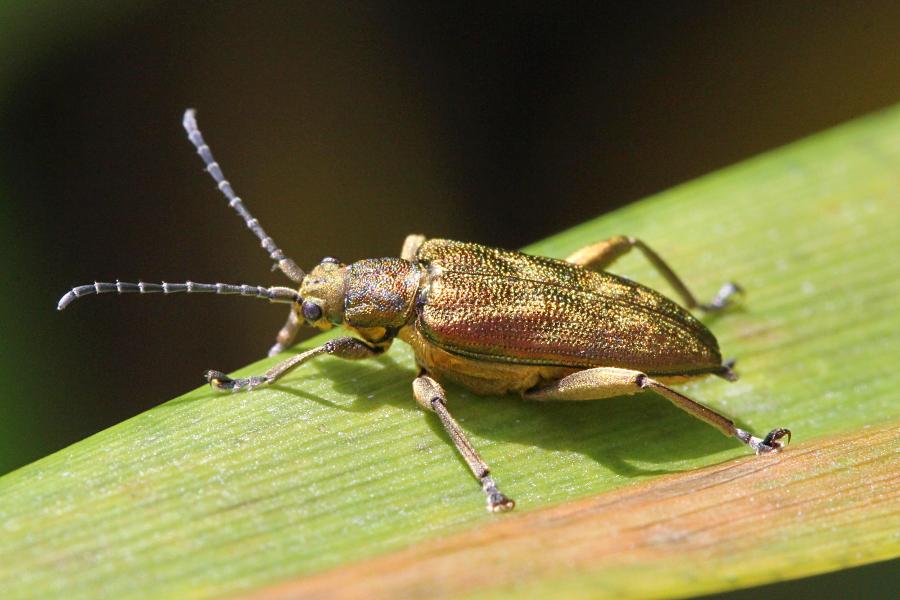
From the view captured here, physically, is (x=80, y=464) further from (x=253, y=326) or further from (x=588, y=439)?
(x=253, y=326)

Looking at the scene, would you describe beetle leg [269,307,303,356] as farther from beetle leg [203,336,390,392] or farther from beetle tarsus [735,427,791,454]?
beetle tarsus [735,427,791,454]

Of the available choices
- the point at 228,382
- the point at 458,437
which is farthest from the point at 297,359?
the point at 458,437

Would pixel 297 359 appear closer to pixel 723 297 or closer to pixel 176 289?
pixel 176 289

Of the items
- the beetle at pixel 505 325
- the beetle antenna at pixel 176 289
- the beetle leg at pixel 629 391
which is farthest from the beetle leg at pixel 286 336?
the beetle leg at pixel 629 391

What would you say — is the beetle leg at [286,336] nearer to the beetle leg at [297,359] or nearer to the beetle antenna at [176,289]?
the beetle antenna at [176,289]

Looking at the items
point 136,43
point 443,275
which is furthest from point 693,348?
point 136,43

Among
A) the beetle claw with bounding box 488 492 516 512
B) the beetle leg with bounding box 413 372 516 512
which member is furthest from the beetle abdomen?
the beetle claw with bounding box 488 492 516 512
